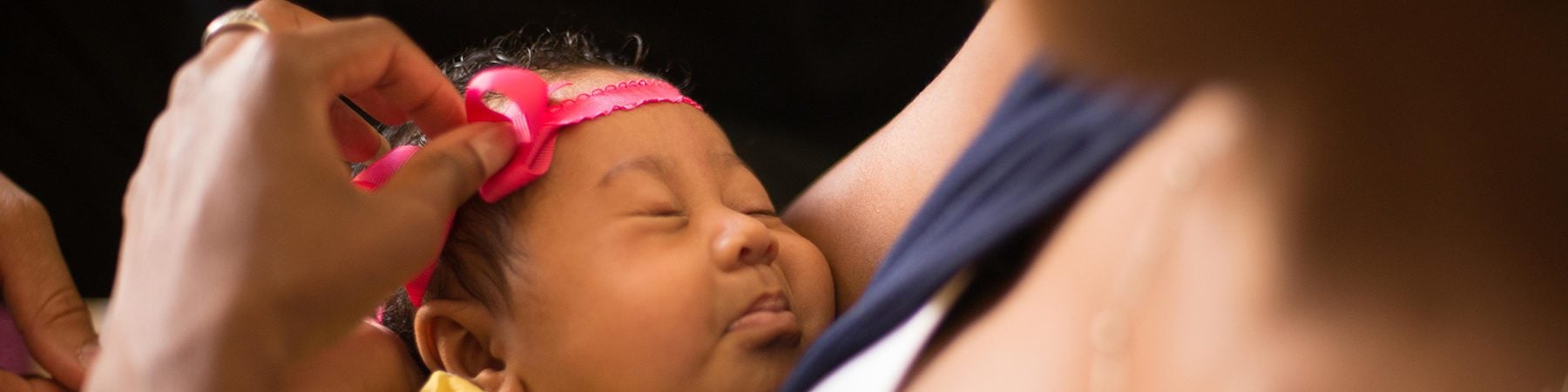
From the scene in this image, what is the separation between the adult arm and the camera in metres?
1.24

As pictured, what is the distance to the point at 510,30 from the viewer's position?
2213 mm

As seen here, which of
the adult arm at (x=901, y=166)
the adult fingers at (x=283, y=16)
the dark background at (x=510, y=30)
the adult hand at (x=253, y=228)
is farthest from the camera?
the dark background at (x=510, y=30)

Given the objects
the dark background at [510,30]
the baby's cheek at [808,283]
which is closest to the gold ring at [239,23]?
the baby's cheek at [808,283]

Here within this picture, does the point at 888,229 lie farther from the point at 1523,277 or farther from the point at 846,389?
the point at 1523,277

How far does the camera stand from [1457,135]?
2.16 ft

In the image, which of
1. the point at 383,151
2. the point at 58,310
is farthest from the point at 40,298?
the point at 383,151

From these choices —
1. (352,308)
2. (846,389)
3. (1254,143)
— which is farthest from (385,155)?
(1254,143)

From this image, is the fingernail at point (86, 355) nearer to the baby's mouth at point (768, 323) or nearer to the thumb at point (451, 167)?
the thumb at point (451, 167)

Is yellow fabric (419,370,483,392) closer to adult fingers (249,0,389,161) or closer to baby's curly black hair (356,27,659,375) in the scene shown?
baby's curly black hair (356,27,659,375)

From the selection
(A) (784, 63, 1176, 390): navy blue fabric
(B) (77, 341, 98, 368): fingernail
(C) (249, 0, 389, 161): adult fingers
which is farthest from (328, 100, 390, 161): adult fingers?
(A) (784, 63, 1176, 390): navy blue fabric

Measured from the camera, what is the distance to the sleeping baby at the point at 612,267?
113 centimetres

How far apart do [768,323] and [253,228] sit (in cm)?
46

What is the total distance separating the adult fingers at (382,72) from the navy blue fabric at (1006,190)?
321 mm

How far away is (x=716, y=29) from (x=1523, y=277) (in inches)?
66.1
